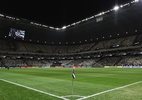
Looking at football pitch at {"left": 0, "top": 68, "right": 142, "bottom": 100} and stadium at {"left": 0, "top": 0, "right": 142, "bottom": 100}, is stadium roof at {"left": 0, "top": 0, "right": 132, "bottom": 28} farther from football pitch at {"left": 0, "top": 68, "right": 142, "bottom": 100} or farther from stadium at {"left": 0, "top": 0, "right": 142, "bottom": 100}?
football pitch at {"left": 0, "top": 68, "right": 142, "bottom": 100}

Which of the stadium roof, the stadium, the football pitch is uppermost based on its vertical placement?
the stadium roof

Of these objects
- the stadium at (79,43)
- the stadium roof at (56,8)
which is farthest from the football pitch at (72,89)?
the stadium at (79,43)

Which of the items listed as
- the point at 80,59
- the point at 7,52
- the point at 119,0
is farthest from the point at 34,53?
the point at 119,0

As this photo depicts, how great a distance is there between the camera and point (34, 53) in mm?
96688

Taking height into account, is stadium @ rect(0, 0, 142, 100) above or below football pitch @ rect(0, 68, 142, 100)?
above

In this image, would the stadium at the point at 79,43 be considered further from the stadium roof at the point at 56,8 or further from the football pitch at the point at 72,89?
the football pitch at the point at 72,89

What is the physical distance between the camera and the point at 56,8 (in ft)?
190

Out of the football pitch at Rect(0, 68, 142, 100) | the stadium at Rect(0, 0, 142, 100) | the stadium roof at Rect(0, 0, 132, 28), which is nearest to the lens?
the football pitch at Rect(0, 68, 142, 100)

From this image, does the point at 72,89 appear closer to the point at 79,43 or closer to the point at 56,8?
the point at 56,8

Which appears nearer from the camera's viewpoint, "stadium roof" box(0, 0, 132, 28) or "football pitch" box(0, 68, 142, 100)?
"football pitch" box(0, 68, 142, 100)

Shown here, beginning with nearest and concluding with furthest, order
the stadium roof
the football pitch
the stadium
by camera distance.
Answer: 1. the football pitch
2. the stadium roof
3. the stadium

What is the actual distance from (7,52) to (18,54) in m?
6.43

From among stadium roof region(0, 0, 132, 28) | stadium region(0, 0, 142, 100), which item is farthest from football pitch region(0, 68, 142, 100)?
stadium region(0, 0, 142, 100)

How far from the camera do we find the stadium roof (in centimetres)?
5269
